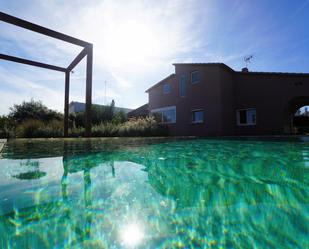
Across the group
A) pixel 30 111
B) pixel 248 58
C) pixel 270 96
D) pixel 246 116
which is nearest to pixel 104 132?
pixel 246 116

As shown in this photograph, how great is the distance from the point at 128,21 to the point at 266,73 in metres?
8.87

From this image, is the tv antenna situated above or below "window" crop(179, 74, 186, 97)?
above

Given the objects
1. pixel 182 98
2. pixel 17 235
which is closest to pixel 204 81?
pixel 182 98

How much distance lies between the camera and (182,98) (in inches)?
521

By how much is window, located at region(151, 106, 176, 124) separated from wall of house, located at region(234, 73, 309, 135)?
4.72 m

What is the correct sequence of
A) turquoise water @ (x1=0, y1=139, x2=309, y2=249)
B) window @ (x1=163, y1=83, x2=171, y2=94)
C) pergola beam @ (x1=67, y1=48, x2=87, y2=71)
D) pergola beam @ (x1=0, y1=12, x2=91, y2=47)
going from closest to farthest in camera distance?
turquoise water @ (x1=0, y1=139, x2=309, y2=249) → pergola beam @ (x1=0, y1=12, x2=91, y2=47) → pergola beam @ (x1=67, y1=48, x2=87, y2=71) → window @ (x1=163, y1=83, x2=171, y2=94)

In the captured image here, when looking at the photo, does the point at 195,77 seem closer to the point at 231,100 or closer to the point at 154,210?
the point at 231,100

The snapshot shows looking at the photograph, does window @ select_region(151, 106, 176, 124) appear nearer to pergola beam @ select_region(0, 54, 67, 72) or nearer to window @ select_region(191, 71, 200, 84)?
window @ select_region(191, 71, 200, 84)

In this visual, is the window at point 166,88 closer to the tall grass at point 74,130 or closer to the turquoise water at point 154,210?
the tall grass at point 74,130

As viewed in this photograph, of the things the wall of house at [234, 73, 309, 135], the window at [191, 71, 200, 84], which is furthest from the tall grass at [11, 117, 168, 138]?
the wall of house at [234, 73, 309, 135]

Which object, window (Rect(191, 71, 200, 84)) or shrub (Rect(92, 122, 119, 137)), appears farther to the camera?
window (Rect(191, 71, 200, 84))

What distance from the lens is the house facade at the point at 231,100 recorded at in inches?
411

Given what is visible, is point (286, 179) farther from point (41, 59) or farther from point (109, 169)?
point (41, 59)

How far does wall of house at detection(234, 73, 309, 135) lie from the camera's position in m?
10.2
